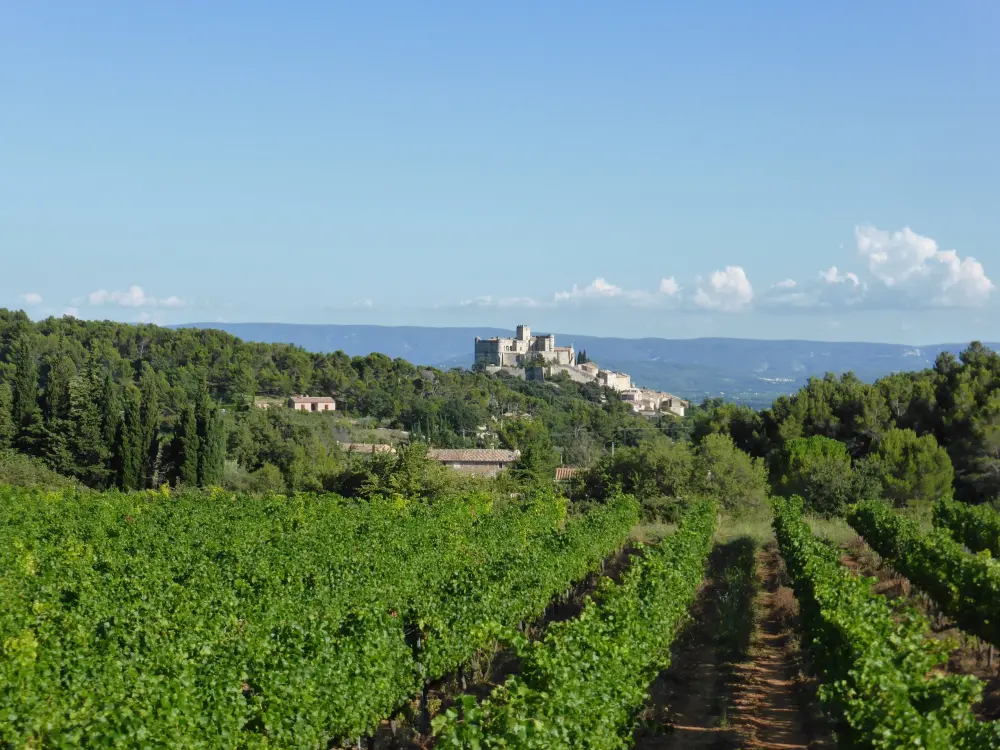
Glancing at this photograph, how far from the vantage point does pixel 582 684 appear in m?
8.63

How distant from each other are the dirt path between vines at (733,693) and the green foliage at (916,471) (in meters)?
27.5

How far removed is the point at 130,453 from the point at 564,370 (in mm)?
116925

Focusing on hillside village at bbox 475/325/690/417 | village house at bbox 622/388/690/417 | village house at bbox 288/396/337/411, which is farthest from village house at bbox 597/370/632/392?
village house at bbox 288/396/337/411

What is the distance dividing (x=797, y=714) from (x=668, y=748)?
2152mm

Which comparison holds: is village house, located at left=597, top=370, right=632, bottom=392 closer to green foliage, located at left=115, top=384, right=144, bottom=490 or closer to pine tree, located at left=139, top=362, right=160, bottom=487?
pine tree, located at left=139, top=362, right=160, bottom=487

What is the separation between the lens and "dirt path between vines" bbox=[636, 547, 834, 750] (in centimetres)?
1110

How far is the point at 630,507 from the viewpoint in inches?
1372

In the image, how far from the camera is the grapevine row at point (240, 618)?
8.07 meters

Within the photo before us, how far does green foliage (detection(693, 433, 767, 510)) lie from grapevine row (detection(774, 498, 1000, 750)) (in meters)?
29.2

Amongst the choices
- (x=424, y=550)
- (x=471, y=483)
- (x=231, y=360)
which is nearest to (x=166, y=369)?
(x=231, y=360)

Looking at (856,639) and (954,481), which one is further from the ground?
(856,639)

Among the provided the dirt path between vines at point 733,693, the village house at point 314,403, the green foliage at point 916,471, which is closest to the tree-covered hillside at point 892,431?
the green foliage at point 916,471

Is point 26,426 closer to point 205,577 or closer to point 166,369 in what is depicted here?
point 166,369

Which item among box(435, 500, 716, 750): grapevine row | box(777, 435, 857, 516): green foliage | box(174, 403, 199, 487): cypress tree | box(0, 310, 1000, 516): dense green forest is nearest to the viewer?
box(435, 500, 716, 750): grapevine row
